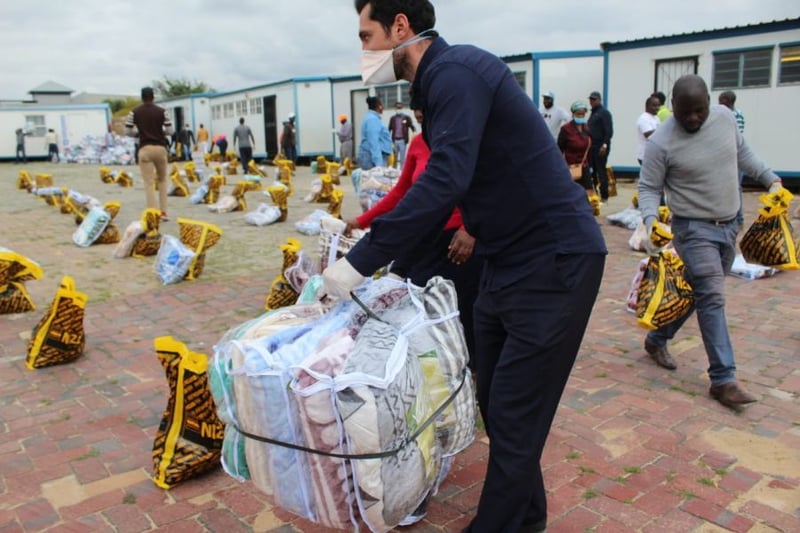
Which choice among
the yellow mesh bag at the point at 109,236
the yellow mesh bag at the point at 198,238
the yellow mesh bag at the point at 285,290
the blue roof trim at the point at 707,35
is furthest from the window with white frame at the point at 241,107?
the yellow mesh bag at the point at 285,290

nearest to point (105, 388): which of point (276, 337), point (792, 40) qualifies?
point (276, 337)

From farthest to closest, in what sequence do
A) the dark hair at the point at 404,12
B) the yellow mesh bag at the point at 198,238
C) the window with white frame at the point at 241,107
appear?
the window with white frame at the point at 241,107
the yellow mesh bag at the point at 198,238
the dark hair at the point at 404,12

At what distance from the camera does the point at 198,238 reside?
25.0ft

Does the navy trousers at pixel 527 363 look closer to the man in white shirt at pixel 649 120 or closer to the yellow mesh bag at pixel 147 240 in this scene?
the yellow mesh bag at pixel 147 240

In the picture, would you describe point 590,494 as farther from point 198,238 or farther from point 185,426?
point 198,238

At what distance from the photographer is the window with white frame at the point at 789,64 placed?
579 inches

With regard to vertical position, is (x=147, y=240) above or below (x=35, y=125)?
below

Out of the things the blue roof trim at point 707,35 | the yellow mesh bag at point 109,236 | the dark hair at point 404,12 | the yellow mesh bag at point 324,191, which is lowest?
the yellow mesh bag at point 109,236

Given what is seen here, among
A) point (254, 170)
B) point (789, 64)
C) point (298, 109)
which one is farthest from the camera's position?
point (298, 109)

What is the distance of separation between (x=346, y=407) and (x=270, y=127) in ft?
92.1

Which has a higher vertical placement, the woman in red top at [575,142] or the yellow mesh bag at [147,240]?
the woman in red top at [575,142]

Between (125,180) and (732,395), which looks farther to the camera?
(125,180)

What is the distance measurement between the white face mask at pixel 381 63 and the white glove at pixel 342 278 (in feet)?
2.46

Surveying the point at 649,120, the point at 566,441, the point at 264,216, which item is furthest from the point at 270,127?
the point at 566,441
